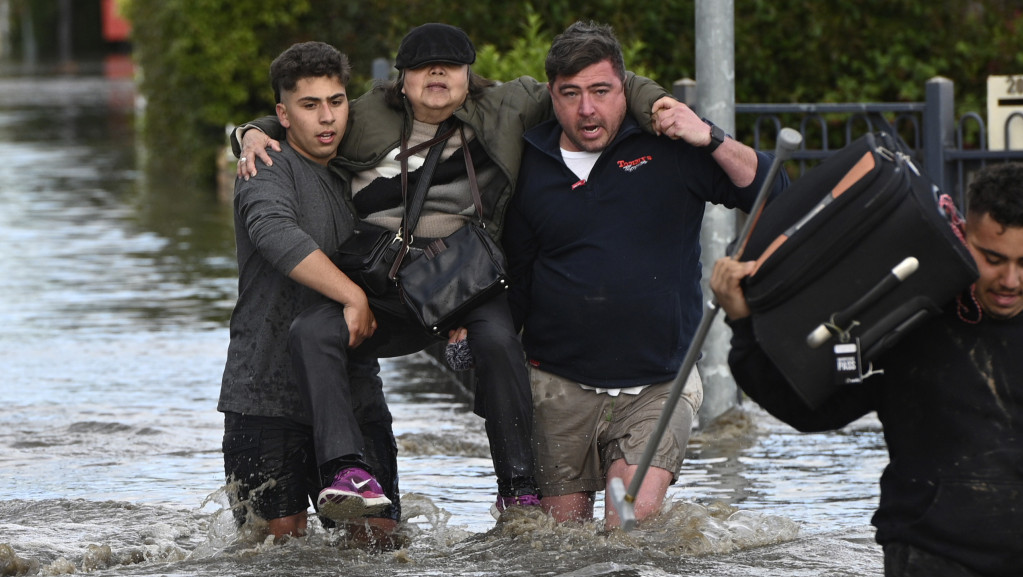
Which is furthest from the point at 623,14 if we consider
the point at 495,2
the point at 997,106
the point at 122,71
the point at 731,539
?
the point at 122,71

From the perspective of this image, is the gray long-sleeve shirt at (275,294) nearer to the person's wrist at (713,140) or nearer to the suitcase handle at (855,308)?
the person's wrist at (713,140)

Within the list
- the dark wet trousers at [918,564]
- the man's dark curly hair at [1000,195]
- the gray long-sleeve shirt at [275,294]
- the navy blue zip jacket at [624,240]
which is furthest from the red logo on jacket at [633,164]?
the dark wet trousers at [918,564]

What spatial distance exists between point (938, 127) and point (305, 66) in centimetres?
393

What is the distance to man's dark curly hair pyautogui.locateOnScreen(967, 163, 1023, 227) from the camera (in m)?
3.38

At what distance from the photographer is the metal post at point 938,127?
307 inches

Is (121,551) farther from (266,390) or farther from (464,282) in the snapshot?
(464,282)

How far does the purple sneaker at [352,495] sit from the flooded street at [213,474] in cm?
46

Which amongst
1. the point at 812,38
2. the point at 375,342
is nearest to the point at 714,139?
the point at 375,342

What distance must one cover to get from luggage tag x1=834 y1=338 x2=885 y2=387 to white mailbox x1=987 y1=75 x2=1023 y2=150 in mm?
5063

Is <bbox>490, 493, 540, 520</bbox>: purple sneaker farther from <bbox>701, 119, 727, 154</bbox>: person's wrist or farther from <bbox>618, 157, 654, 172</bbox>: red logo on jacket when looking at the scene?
<bbox>701, 119, 727, 154</bbox>: person's wrist

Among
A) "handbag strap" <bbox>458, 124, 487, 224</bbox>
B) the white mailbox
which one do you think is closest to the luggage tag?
"handbag strap" <bbox>458, 124, 487, 224</bbox>

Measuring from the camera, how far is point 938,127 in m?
7.83

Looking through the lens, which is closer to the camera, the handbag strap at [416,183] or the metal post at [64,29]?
the handbag strap at [416,183]

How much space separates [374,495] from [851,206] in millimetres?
1942
